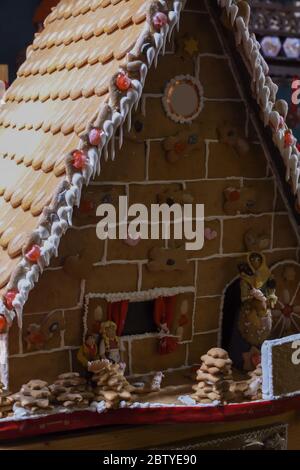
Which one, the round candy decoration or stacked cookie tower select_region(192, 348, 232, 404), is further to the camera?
stacked cookie tower select_region(192, 348, 232, 404)

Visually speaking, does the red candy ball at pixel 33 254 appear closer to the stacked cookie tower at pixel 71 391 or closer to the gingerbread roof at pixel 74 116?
the gingerbread roof at pixel 74 116

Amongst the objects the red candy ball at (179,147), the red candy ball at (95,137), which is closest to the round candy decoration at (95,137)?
the red candy ball at (95,137)

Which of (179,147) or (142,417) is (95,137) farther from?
(142,417)

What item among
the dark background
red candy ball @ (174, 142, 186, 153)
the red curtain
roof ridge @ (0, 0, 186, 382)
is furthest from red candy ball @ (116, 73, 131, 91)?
the dark background

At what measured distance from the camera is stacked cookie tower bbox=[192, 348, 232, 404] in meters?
1.53

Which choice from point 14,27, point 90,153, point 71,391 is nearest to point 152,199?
point 90,153

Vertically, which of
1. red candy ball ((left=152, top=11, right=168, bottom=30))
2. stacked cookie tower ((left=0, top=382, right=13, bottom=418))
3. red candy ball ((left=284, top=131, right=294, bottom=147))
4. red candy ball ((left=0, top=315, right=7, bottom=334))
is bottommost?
stacked cookie tower ((left=0, top=382, right=13, bottom=418))

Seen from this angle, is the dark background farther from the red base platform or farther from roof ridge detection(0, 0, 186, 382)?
the red base platform

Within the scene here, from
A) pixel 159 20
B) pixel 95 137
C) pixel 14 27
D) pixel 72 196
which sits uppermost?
pixel 14 27

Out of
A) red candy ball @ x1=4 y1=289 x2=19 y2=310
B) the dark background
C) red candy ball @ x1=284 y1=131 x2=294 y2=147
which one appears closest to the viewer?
red candy ball @ x1=4 y1=289 x2=19 y2=310

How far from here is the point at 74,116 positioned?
152 centimetres

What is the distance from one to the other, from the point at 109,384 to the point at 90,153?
47 centimetres

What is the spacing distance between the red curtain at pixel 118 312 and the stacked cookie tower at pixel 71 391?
0.15 m

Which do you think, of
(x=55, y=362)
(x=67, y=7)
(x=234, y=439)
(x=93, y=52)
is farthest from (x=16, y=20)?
(x=234, y=439)
